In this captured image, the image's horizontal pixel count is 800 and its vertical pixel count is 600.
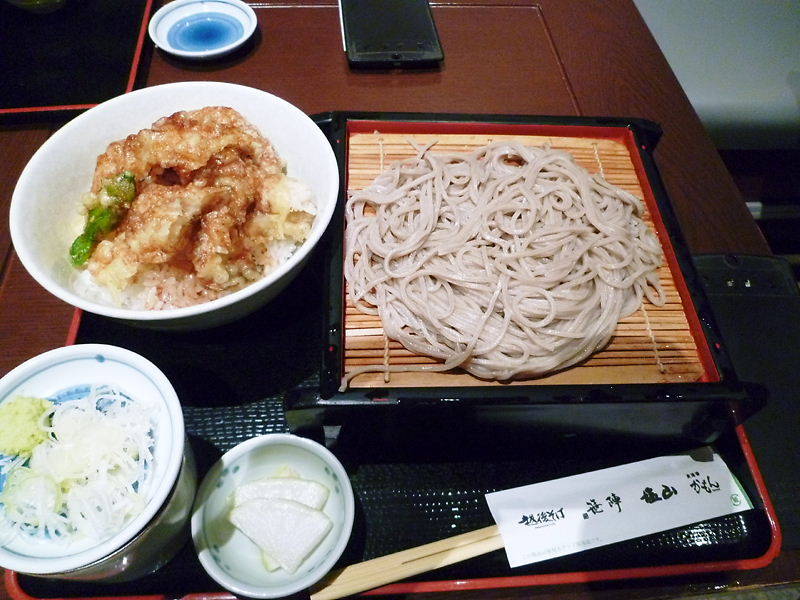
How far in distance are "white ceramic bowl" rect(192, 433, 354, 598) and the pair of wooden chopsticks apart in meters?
0.10

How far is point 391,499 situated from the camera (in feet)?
4.96

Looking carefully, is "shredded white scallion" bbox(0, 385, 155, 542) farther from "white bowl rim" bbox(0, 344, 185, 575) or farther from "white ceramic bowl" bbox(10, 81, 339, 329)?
"white ceramic bowl" bbox(10, 81, 339, 329)

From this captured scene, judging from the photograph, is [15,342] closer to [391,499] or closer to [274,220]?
[274,220]

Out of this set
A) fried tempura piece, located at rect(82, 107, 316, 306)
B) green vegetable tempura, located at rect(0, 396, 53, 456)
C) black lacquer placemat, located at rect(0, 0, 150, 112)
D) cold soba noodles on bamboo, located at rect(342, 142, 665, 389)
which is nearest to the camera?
green vegetable tempura, located at rect(0, 396, 53, 456)

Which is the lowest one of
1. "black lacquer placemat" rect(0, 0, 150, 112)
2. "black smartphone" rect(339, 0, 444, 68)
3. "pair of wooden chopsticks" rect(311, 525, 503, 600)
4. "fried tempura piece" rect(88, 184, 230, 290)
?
"pair of wooden chopsticks" rect(311, 525, 503, 600)

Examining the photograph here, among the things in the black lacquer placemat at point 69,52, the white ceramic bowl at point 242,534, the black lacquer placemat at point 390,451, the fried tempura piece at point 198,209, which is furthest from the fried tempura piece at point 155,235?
the black lacquer placemat at point 69,52

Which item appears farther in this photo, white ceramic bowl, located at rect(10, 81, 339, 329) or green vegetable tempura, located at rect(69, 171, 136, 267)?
green vegetable tempura, located at rect(69, 171, 136, 267)

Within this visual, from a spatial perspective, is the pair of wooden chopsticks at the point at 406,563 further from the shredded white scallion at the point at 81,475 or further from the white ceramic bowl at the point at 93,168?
the white ceramic bowl at the point at 93,168

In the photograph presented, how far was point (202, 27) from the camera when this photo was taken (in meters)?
2.72

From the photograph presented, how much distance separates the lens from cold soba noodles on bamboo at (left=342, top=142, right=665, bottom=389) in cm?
159

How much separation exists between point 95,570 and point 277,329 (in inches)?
32.0

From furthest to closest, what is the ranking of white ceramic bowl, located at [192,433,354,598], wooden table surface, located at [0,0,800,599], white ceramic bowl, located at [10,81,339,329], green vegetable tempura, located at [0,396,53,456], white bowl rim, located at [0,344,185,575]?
wooden table surface, located at [0,0,800,599], white ceramic bowl, located at [10,81,339,329], white ceramic bowl, located at [192,433,354,598], green vegetable tempura, located at [0,396,53,456], white bowl rim, located at [0,344,185,575]

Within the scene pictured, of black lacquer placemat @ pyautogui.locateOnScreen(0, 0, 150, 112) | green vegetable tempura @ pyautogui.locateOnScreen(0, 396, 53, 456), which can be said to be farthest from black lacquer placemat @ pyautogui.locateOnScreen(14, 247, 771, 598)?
black lacquer placemat @ pyautogui.locateOnScreen(0, 0, 150, 112)

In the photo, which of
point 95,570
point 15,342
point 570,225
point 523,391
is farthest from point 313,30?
point 95,570
